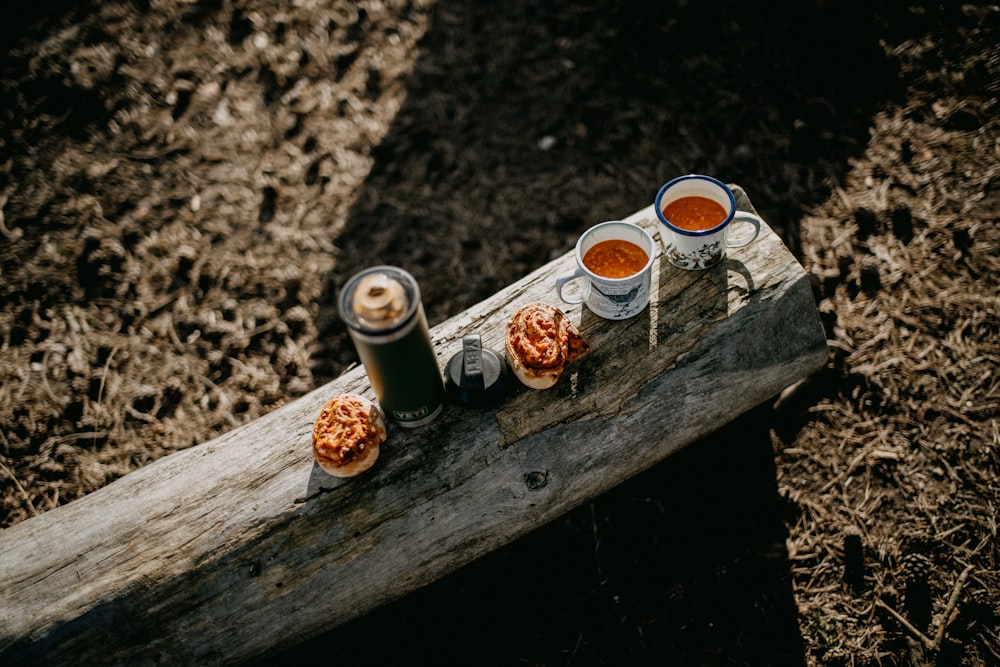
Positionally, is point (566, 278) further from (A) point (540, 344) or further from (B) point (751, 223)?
(B) point (751, 223)

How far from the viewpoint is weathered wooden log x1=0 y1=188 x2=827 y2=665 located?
2139 millimetres

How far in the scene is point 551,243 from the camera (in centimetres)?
396

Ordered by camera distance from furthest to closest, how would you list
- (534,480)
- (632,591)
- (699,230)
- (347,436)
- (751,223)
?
(632,591), (751,223), (699,230), (534,480), (347,436)

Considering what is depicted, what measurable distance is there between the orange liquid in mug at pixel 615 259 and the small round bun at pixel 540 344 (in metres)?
0.24

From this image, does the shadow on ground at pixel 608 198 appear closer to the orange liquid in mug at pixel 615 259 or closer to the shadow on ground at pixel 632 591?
the shadow on ground at pixel 632 591

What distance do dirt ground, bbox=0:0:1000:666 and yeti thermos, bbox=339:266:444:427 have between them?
4.53 ft

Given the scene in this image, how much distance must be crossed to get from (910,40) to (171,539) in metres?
5.70

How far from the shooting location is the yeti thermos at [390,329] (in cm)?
178

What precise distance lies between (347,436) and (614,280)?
116 centimetres

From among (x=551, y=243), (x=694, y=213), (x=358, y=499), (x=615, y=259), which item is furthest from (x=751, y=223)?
(x=358, y=499)

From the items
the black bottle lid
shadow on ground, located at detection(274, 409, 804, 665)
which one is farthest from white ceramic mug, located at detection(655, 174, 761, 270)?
shadow on ground, located at detection(274, 409, 804, 665)

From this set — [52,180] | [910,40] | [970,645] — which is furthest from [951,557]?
[52,180]

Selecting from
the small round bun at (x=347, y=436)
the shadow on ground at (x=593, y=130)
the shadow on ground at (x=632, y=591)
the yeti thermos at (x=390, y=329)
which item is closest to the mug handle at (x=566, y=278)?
the yeti thermos at (x=390, y=329)

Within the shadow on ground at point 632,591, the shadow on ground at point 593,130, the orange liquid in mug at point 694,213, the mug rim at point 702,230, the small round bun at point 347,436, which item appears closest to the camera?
the small round bun at point 347,436
